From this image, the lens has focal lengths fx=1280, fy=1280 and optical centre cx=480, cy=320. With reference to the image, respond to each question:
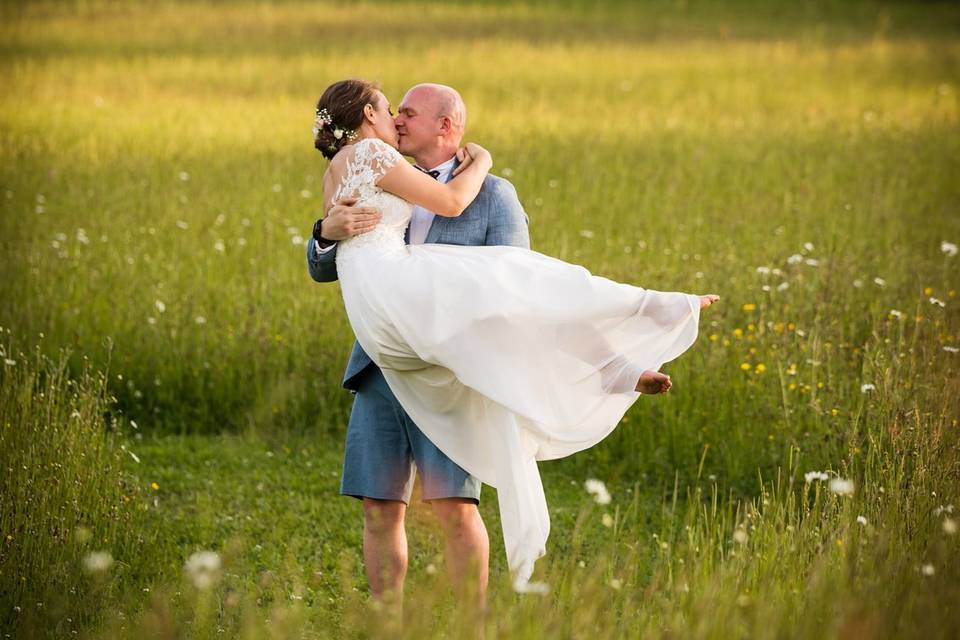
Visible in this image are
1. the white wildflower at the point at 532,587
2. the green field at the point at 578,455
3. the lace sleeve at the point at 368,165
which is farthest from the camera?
the lace sleeve at the point at 368,165

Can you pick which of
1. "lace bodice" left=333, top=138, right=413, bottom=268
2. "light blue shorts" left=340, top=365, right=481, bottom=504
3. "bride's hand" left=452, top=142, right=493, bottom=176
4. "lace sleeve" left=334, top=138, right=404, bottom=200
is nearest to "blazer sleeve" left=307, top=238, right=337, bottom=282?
"lace bodice" left=333, top=138, right=413, bottom=268

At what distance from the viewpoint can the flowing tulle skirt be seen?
405 cm

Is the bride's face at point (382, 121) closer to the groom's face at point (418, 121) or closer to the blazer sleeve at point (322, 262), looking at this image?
the groom's face at point (418, 121)

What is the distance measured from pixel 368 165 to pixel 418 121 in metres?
0.25

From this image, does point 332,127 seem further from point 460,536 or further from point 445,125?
point 460,536

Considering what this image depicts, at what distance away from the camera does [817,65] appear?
1997 cm

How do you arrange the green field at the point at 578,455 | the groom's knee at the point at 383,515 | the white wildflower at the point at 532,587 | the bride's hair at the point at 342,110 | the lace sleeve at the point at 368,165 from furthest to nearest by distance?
the groom's knee at the point at 383,515
the bride's hair at the point at 342,110
the lace sleeve at the point at 368,165
the green field at the point at 578,455
the white wildflower at the point at 532,587

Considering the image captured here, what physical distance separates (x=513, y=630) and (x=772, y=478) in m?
3.41

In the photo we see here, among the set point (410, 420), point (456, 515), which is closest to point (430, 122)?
point (410, 420)

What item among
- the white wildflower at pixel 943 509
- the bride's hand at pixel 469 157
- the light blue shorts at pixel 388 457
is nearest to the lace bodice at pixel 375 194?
the bride's hand at pixel 469 157

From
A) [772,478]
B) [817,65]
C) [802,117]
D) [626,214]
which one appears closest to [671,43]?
[817,65]

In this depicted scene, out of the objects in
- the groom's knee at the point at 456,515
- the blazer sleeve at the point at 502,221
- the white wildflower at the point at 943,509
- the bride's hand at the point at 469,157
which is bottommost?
the groom's knee at the point at 456,515

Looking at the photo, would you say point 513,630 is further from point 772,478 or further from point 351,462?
point 772,478

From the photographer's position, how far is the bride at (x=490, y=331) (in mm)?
4055
